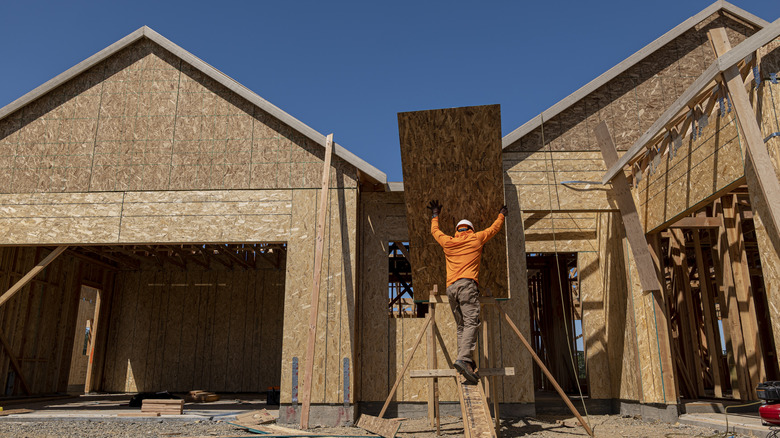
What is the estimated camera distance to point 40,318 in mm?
14711

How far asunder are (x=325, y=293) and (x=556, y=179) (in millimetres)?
5422

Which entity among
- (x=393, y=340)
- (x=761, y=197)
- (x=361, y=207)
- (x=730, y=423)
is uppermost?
(x=361, y=207)

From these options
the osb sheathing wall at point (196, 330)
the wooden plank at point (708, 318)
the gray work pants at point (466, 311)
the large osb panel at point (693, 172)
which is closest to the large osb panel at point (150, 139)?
the gray work pants at point (466, 311)

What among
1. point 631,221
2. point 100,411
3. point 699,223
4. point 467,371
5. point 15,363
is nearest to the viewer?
point 467,371

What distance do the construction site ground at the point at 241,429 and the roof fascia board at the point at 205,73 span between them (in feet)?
16.2

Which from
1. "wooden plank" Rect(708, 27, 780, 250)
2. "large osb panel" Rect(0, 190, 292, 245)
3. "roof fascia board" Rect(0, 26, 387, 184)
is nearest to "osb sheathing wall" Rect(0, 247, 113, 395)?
"large osb panel" Rect(0, 190, 292, 245)

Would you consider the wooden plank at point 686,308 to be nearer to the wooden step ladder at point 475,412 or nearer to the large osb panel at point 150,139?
the large osb panel at point 150,139

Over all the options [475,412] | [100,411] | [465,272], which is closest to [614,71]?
[465,272]

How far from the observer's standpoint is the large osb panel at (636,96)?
11.6 meters

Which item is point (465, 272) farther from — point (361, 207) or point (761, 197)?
point (361, 207)

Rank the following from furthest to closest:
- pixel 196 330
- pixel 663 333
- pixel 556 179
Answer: pixel 196 330, pixel 556 179, pixel 663 333

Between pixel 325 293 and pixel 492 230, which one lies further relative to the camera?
pixel 325 293

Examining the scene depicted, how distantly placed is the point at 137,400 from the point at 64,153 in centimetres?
574

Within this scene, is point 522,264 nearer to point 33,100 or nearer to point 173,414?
point 173,414
